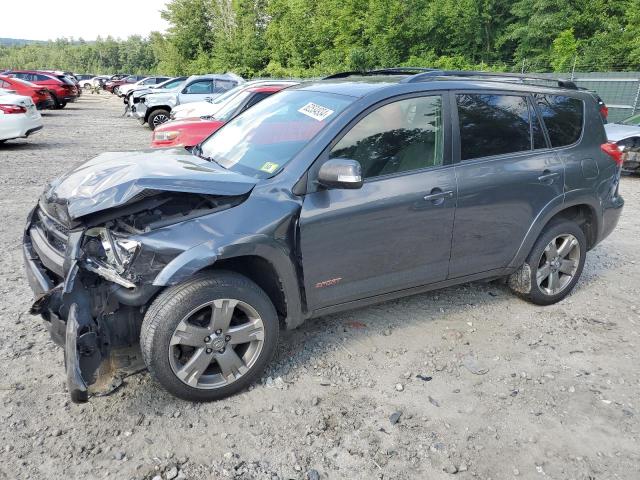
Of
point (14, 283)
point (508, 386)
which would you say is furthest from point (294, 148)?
point (14, 283)

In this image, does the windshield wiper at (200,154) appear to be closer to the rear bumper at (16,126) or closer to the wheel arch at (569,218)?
the wheel arch at (569,218)

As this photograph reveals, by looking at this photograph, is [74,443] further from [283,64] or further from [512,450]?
[283,64]

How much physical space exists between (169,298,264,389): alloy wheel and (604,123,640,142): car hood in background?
30.3 ft

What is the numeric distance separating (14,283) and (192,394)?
2539mm

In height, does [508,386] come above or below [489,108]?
below

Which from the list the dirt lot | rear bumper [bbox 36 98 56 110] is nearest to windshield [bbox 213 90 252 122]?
the dirt lot

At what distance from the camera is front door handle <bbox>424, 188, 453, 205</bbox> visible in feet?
11.5

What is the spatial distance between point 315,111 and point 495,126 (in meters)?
1.38

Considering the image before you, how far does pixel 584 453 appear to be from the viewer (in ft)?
9.02

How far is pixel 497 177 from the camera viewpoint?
12.4 feet

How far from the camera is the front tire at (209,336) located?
2.78 m

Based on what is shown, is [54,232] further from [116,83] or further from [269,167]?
[116,83]

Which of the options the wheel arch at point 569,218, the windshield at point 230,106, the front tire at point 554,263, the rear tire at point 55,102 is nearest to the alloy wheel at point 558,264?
the front tire at point 554,263

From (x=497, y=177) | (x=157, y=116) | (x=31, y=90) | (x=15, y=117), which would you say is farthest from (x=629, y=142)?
(x=31, y=90)
